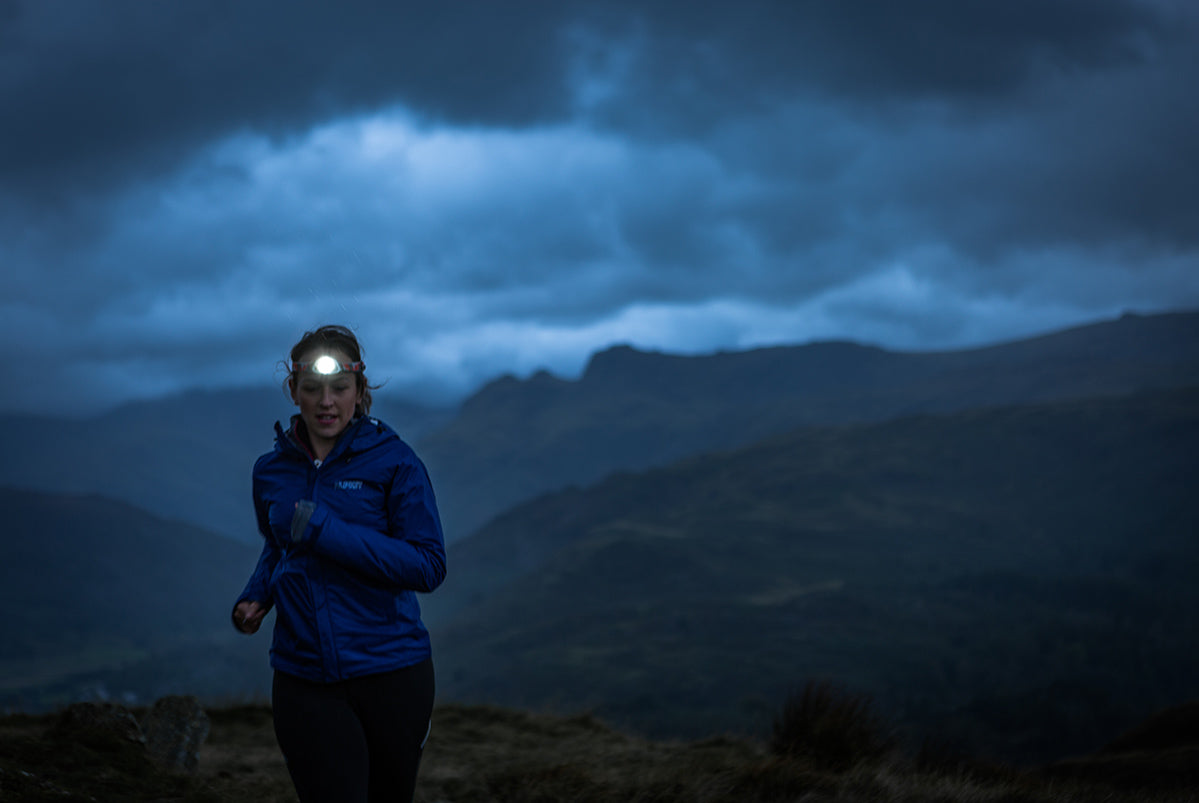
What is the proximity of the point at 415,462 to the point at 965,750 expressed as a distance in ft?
27.8

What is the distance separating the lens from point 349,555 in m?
3.54

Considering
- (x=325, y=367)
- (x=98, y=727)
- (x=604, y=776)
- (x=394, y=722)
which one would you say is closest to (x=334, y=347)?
(x=325, y=367)

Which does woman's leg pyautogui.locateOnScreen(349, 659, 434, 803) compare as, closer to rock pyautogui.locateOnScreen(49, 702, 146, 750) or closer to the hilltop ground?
the hilltop ground

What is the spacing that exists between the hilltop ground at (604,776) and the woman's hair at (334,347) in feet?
11.7

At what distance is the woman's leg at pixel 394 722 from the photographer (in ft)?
12.0

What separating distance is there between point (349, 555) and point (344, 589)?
0.21 meters

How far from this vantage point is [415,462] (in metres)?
3.83

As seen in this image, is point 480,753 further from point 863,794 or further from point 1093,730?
point 1093,730

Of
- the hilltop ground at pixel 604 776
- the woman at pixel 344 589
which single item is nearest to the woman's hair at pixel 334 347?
the woman at pixel 344 589

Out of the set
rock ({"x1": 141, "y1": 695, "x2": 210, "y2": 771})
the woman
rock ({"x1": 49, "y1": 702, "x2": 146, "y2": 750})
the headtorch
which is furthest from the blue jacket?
rock ({"x1": 141, "y1": 695, "x2": 210, "y2": 771})

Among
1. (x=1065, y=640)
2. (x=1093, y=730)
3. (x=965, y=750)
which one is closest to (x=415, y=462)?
(x=965, y=750)

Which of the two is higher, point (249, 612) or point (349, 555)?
point (349, 555)

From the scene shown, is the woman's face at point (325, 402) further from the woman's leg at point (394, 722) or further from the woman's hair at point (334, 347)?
the woman's leg at point (394, 722)

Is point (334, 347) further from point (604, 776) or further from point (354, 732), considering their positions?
point (604, 776)
